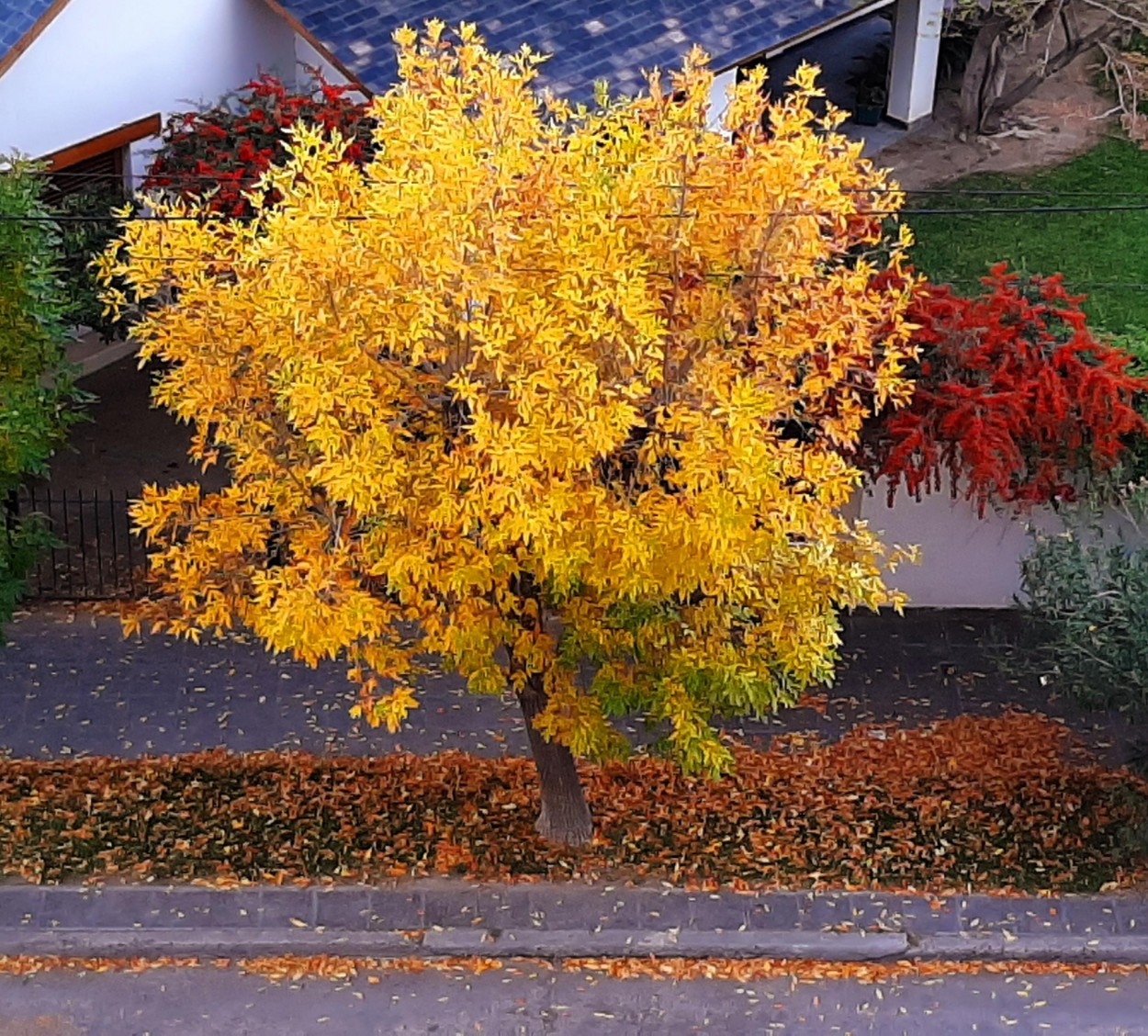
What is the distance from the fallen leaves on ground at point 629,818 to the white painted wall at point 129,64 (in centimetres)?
611

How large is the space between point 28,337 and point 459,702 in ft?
13.1

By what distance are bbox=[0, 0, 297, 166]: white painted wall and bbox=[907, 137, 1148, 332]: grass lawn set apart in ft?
24.3

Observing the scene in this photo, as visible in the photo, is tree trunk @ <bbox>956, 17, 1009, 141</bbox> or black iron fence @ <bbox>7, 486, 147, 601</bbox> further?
tree trunk @ <bbox>956, 17, 1009, 141</bbox>

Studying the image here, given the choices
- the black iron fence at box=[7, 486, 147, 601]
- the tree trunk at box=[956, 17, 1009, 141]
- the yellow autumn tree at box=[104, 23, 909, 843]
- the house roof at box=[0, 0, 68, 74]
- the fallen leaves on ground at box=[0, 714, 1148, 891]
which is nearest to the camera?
the yellow autumn tree at box=[104, 23, 909, 843]

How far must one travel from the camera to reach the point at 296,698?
1182 cm

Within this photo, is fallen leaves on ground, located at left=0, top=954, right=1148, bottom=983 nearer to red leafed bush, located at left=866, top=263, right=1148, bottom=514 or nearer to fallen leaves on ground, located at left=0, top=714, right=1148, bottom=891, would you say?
fallen leaves on ground, located at left=0, top=714, right=1148, bottom=891

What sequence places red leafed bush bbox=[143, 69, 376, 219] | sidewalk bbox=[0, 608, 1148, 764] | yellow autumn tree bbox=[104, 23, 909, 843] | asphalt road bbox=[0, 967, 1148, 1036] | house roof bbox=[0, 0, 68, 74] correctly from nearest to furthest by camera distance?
yellow autumn tree bbox=[104, 23, 909, 843]
asphalt road bbox=[0, 967, 1148, 1036]
sidewalk bbox=[0, 608, 1148, 764]
red leafed bush bbox=[143, 69, 376, 219]
house roof bbox=[0, 0, 68, 74]

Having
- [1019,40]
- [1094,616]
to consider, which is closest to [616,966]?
[1094,616]

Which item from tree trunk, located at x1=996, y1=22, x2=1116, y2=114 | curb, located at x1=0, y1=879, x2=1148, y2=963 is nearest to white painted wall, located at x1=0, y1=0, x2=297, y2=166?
curb, located at x1=0, y1=879, x2=1148, y2=963

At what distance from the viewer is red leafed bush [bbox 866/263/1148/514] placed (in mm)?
11141

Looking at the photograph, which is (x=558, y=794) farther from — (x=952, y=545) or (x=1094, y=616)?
(x=952, y=545)

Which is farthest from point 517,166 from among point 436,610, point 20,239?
point 20,239

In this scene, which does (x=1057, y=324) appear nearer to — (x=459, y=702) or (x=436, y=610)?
(x=459, y=702)

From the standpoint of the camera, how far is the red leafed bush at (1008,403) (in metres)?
11.1
